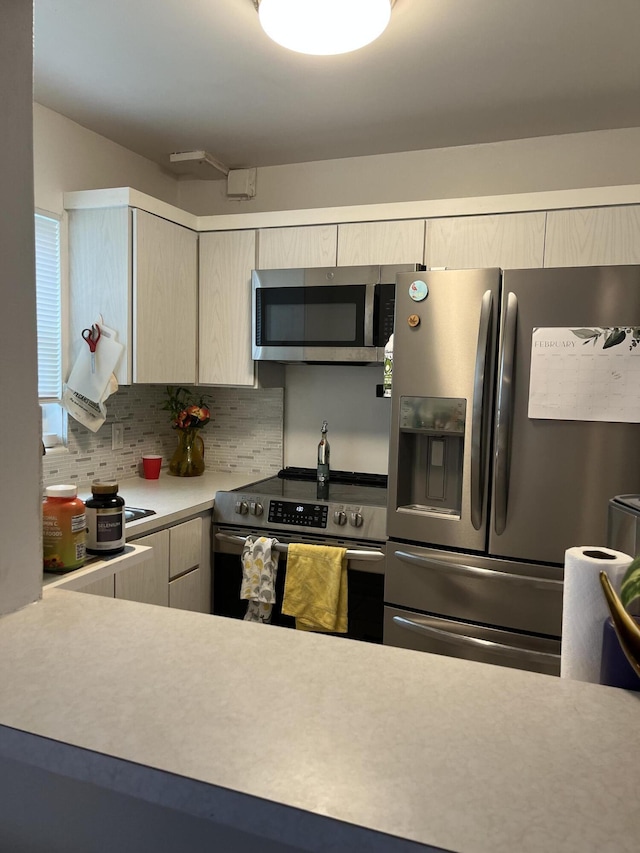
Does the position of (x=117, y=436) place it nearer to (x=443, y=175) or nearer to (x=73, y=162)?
(x=73, y=162)

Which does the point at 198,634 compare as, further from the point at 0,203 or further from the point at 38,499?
the point at 0,203

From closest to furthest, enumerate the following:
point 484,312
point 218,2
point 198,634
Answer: point 198,634
point 218,2
point 484,312

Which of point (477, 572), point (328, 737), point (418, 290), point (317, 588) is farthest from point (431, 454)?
point (328, 737)

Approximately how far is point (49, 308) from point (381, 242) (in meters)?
1.45

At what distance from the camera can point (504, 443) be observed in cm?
204

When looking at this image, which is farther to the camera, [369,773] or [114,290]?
[114,290]

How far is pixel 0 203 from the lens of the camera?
0.90 metres

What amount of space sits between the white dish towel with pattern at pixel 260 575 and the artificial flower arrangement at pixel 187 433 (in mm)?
771

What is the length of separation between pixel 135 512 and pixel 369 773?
A: 1881 millimetres

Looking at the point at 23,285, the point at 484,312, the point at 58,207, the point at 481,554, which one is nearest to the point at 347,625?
the point at 481,554

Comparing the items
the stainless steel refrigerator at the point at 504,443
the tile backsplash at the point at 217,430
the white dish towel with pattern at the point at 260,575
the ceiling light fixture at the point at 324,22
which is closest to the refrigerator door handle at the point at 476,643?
the stainless steel refrigerator at the point at 504,443

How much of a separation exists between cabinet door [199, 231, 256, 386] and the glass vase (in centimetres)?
34

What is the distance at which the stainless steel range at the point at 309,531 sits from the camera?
2406mm

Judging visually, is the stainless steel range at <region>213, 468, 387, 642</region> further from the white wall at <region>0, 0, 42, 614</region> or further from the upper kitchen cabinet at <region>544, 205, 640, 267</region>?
the white wall at <region>0, 0, 42, 614</region>
